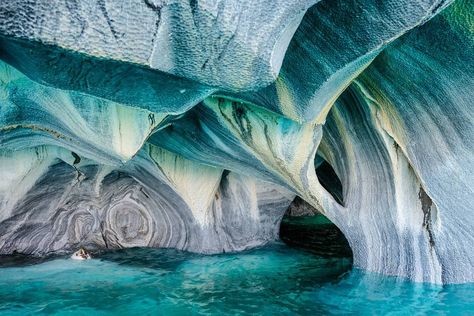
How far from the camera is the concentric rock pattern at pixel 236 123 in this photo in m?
2.15

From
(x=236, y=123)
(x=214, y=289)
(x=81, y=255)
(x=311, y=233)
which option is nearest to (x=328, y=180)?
(x=311, y=233)

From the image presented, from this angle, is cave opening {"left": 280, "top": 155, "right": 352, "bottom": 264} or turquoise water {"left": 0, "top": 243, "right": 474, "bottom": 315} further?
cave opening {"left": 280, "top": 155, "right": 352, "bottom": 264}

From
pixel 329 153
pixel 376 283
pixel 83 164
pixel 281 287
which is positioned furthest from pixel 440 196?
pixel 83 164

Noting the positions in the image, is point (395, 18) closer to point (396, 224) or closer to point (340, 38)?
point (340, 38)

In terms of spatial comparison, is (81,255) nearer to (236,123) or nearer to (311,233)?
(236,123)

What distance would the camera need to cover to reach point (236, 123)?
4.49 meters

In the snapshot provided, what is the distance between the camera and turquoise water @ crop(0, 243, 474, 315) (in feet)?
12.7

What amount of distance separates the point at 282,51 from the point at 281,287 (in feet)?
8.89

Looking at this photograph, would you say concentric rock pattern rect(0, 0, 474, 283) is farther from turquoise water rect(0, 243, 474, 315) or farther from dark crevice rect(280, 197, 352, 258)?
dark crevice rect(280, 197, 352, 258)

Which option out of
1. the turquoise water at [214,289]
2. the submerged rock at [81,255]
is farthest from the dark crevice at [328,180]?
the submerged rock at [81,255]

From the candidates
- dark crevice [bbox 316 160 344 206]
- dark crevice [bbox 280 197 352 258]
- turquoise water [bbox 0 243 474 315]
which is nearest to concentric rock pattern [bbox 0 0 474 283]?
dark crevice [bbox 316 160 344 206]

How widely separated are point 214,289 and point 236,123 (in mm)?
1626

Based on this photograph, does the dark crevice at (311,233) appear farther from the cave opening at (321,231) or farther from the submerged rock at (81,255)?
the submerged rock at (81,255)

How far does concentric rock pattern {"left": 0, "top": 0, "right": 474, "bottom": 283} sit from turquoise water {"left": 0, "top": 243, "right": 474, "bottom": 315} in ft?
1.50
